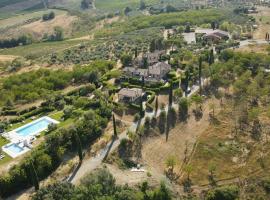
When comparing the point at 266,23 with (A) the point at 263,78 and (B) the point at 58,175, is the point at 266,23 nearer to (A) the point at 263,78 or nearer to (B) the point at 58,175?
(A) the point at 263,78

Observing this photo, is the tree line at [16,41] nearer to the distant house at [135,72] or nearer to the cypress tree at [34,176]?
the distant house at [135,72]

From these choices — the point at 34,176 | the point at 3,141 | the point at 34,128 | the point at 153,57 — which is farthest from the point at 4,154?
the point at 153,57

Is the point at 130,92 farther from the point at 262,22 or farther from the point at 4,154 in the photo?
the point at 262,22

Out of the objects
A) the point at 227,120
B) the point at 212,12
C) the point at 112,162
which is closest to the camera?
the point at 112,162

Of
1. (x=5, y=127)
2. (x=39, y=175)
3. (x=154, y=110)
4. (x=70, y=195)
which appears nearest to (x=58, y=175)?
(x=39, y=175)

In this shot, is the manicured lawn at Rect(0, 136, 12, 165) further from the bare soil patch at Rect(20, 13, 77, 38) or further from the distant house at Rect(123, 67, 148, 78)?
the bare soil patch at Rect(20, 13, 77, 38)
